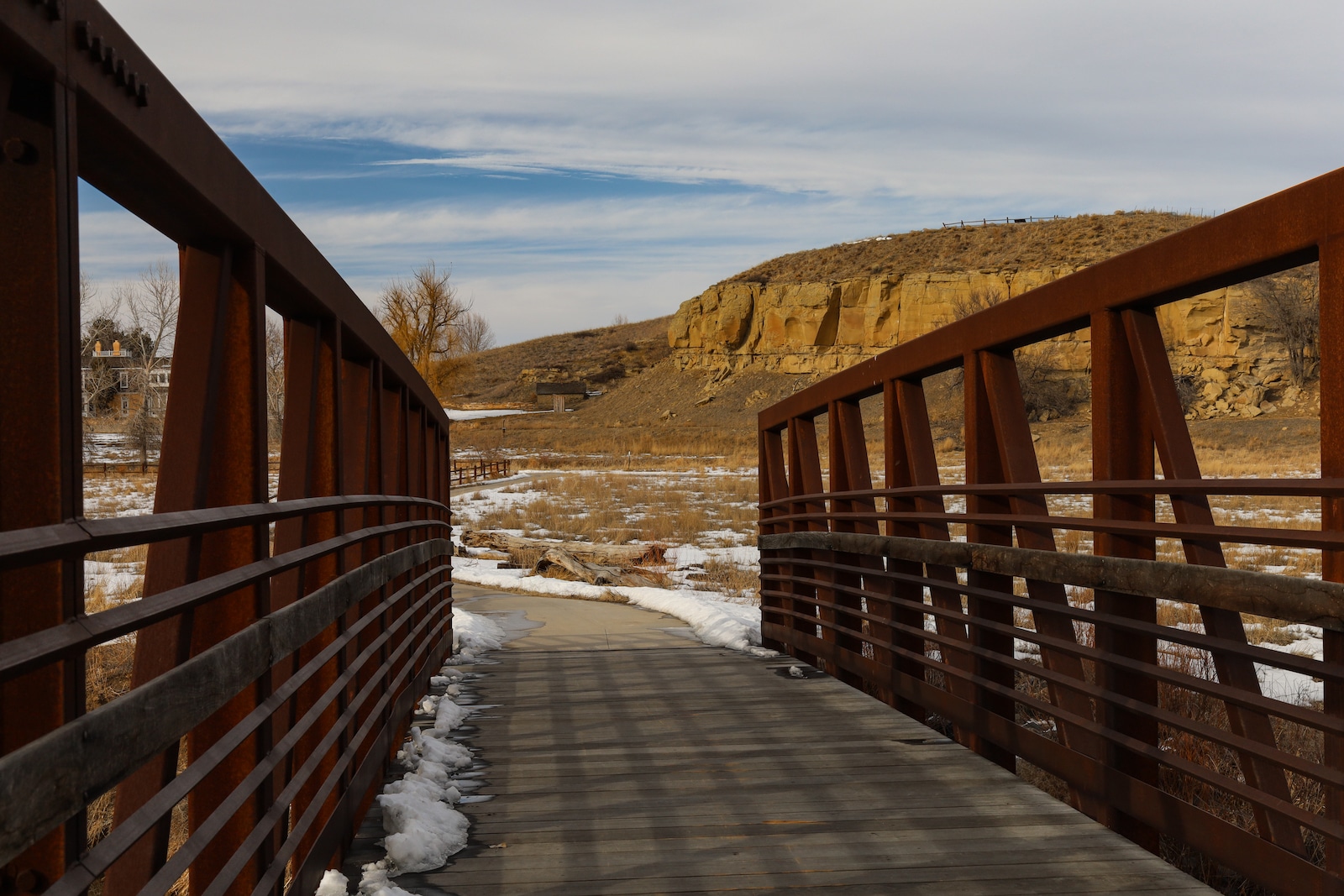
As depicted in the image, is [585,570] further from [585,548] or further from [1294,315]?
[1294,315]

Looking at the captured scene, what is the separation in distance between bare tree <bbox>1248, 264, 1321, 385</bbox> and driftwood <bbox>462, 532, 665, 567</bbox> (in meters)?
44.6

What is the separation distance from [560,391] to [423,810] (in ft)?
284

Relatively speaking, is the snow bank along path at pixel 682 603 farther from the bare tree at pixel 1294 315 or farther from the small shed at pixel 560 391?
the small shed at pixel 560 391

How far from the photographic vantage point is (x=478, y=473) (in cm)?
3925

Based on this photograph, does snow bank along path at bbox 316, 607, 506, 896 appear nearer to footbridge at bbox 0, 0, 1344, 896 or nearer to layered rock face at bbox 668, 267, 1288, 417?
footbridge at bbox 0, 0, 1344, 896

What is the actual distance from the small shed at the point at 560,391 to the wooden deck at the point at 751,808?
82879 millimetres

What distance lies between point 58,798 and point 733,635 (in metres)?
7.28

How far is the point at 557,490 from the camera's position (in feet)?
102

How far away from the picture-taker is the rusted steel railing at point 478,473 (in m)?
35.7

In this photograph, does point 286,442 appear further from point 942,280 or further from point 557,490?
point 942,280

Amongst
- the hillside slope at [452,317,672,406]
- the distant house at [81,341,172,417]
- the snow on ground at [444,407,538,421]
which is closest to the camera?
the distant house at [81,341,172,417]

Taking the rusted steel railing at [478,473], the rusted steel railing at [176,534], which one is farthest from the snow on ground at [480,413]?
the rusted steel railing at [176,534]

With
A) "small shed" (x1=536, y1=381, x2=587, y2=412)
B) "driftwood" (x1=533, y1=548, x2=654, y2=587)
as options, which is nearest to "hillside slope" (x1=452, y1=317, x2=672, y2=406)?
"small shed" (x1=536, y1=381, x2=587, y2=412)

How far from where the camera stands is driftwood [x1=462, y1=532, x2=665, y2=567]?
14945 mm
